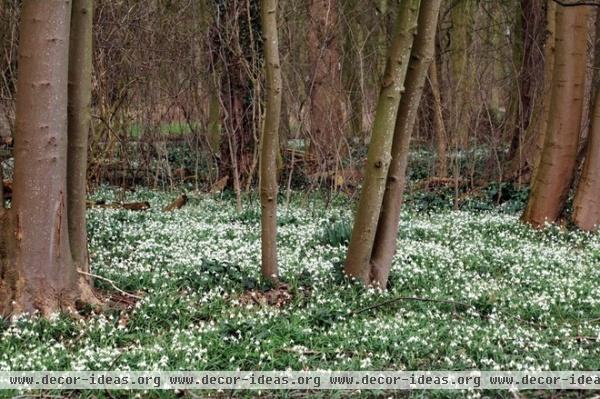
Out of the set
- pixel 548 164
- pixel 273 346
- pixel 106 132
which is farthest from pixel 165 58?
pixel 273 346

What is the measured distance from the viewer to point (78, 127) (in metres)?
6.18

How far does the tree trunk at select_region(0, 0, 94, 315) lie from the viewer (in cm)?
554

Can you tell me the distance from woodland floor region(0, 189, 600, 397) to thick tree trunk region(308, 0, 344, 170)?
3501 mm

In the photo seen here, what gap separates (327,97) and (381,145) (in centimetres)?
702

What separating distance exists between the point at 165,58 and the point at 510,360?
1148cm

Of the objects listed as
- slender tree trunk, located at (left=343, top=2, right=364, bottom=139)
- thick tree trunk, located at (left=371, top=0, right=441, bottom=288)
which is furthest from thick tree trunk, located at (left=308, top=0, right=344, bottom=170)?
thick tree trunk, located at (left=371, top=0, right=441, bottom=288)

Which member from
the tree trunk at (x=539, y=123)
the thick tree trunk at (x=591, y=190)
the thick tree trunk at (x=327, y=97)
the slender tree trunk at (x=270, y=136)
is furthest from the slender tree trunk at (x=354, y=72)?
the slender tree trunk at (x=270, y=136)

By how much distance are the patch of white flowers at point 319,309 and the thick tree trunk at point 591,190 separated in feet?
2.76

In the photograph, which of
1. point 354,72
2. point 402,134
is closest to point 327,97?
point 354,72

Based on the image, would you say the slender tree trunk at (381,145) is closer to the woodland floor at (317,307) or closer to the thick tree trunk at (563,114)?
the woodland floor at (317,307)

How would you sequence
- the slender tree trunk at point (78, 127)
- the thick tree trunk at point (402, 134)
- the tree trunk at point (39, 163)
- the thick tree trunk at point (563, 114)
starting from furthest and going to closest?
1. the thick tree trunk at point (563, 114)
2. the thick tree trunk at point (402, 134)
3. the slender tree trunk at point (78, 127)
4. the tree trunk at point (39, 163)

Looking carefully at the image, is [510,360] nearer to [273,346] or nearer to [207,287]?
[273,346]

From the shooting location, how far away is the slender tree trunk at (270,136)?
256 inches

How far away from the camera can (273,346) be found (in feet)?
17.1
